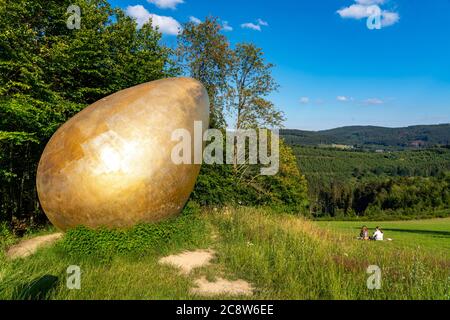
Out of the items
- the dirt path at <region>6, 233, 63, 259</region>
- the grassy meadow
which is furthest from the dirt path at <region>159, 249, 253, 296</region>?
the dirt path at <region>6, 233, 63, 259</region>

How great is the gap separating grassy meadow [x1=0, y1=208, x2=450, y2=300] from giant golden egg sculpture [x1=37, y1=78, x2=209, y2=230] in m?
0.64

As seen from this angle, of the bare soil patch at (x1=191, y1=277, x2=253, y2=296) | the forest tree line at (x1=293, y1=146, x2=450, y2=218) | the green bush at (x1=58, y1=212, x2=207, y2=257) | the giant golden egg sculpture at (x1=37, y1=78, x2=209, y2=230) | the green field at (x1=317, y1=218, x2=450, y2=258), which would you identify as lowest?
the forest tree line at (x1=293, y1=146, x2=450, y2=218)

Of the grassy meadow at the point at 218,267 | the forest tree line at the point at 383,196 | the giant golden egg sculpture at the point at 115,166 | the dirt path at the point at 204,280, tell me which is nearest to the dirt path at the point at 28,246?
the grassy meadow at the point at 218,267

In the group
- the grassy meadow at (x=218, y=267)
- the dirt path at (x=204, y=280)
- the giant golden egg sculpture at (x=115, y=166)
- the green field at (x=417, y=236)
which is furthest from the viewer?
the green field at (x=417, y=236)

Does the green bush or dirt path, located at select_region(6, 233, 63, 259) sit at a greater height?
the green bush

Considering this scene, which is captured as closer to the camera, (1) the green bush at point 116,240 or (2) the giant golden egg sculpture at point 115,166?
(2) the giant golden egg sculpture at point 115,166

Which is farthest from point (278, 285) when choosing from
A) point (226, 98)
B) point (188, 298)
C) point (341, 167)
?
point (341, 167)

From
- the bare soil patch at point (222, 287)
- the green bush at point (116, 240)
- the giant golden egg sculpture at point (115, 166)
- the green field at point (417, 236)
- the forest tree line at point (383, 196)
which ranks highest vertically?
the giant golden egg sculpture at point (115, 166)

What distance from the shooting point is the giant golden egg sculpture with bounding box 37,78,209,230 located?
9.26m

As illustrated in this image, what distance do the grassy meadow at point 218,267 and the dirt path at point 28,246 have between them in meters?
0.49

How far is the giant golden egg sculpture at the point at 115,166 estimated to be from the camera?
9258 mm

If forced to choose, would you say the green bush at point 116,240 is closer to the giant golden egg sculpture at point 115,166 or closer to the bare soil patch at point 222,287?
the giant golden egg sculpture at point 115,166

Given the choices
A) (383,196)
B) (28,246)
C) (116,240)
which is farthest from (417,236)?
(383,196)

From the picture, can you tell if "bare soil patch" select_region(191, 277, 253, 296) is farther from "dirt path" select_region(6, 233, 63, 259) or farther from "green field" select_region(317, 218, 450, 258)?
"green field" select_region(317, 218, 450, 258)
